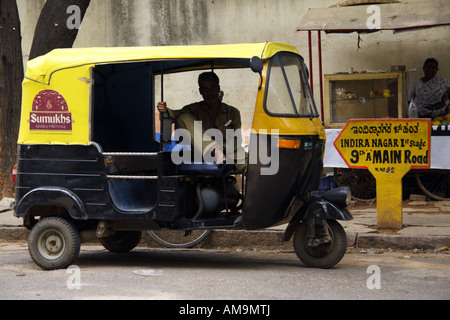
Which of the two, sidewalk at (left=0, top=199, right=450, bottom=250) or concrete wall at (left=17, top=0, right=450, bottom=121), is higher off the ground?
concrete wall at (left=17, top=0, right=450, bottom=121)

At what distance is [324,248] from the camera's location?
278 inches

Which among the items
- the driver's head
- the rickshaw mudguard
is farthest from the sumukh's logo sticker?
the driver's head

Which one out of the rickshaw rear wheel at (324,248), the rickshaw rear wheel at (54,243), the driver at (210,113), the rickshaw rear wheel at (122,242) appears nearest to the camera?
the rickshaw rear wheel at (324,248)

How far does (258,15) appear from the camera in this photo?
1317cm

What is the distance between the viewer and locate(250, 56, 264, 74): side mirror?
6684 mm

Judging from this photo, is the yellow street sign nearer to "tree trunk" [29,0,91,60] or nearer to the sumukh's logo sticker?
the sumukh's logo sticker

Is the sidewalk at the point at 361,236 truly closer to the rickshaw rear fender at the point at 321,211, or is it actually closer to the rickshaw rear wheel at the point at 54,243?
the rickshaw rear fender at the point at 321,211

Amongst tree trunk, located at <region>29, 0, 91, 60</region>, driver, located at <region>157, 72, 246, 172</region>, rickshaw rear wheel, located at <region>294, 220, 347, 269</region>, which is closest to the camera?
rickshaw rear wheel, located at <region>294, 220, 347, 269</region>

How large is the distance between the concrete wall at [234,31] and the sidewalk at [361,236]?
11.3 feet

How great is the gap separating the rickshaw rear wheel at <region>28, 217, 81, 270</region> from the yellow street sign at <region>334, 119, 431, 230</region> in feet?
11.1

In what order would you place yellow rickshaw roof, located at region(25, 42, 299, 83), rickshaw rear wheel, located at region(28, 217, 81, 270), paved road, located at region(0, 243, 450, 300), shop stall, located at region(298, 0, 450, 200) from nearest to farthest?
paved road, located at region(0, 243, 450, 300)
yellow rickshaw roof, located at region(25, 42, 299, 83)
rickshaw rear wheel, located at region(28, 217, 81, 270)
shop stall, located at region(298, 0, 450, 200)

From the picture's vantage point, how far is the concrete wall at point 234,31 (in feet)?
40.8

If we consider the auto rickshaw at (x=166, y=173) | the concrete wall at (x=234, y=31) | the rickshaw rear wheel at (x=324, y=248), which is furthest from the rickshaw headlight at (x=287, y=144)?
the concrete wall at (x=234, y=31)

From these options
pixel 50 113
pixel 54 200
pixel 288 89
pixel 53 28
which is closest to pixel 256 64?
pixel 288 89
